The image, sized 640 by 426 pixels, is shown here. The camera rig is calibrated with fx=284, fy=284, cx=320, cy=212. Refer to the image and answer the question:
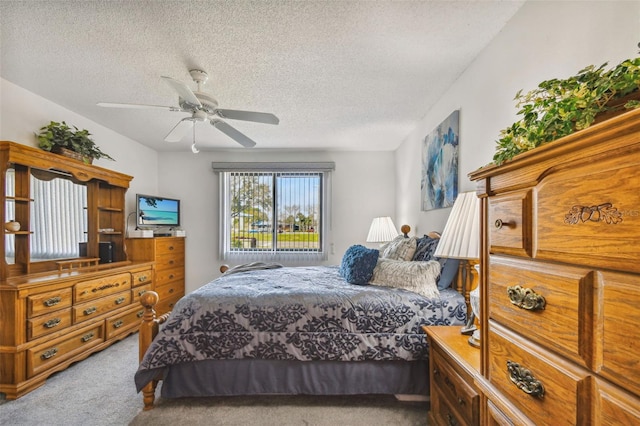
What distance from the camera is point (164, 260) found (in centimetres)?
386

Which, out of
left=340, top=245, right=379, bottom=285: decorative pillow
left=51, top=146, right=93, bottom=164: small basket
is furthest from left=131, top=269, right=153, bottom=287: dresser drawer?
left=340, top=245, right=379, bottom=285: decorative pillow

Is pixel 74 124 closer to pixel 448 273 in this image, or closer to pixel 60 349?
pixel 60 349

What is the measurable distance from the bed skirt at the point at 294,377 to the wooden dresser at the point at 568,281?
0.93 meters

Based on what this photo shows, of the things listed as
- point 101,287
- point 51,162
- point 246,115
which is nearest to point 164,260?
point 101,287

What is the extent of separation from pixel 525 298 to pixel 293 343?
1.38 meters

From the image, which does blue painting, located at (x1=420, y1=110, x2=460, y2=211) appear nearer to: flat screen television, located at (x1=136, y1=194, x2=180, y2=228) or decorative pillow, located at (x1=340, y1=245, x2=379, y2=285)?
decorative pillow, located at (x1=340, y1=245, x2=379, y2=285)

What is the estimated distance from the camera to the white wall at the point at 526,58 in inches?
43.3

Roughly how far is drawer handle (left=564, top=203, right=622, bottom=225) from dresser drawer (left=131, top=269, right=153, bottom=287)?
3708mm

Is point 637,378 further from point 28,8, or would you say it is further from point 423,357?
point 28,8

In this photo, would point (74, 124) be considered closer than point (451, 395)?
No

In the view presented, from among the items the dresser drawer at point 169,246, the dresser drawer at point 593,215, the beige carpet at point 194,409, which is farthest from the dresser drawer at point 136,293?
the dresser drawer at point 593,215

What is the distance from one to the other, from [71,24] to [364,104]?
2.25 meters

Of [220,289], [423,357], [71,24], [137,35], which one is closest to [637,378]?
[423,357]

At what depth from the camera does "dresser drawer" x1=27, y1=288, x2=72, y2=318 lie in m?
2.09
